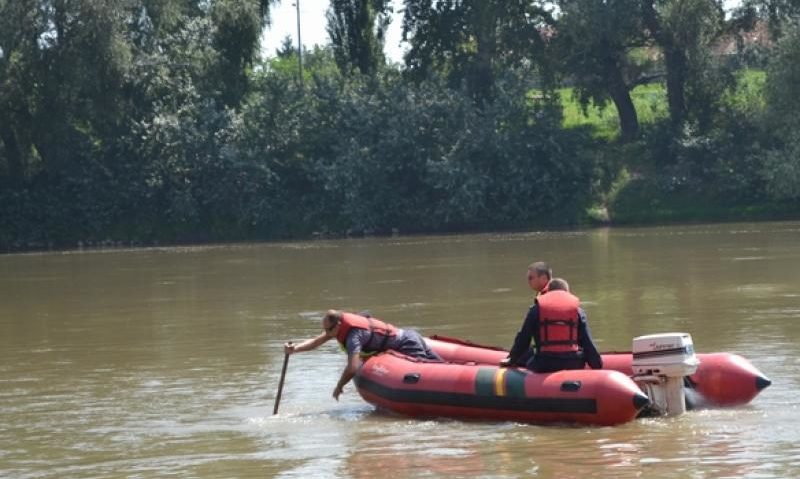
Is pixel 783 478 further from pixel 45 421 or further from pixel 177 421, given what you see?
pixel 45 421

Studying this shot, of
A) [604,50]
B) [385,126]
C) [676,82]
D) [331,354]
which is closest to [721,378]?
[331,354]

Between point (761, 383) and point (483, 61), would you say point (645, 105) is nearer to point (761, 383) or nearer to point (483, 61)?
point (483, 61)

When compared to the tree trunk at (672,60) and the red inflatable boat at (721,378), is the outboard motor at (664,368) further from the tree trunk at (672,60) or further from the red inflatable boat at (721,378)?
the tree trunk at (672,60)

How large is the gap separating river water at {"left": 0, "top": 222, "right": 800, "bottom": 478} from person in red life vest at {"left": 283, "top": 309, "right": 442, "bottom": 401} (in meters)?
0.52

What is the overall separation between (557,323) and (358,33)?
133ft

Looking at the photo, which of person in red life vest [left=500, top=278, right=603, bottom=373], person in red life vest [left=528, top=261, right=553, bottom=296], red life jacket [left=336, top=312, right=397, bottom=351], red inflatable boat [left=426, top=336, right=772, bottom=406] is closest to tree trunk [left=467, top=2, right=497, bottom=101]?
red life jacket [left=336, top=312, right=397, bottom=351]

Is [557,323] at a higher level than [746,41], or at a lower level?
lower

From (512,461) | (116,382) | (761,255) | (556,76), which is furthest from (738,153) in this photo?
(512,461)

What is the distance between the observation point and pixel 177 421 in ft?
45.0

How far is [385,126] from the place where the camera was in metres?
47.6

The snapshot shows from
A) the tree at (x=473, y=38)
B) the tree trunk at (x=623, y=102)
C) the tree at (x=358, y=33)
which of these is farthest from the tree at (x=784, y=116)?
the tree at (x=358, y=33)

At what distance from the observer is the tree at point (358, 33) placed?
51438 millimetres

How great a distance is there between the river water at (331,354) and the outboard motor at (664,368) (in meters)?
0.19

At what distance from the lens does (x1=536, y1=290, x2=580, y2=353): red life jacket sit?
1258 cm
